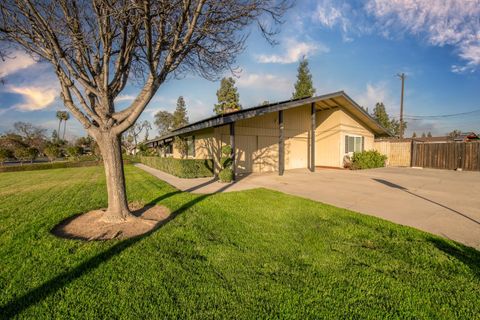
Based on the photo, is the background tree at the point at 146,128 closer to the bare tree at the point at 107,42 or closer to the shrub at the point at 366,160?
the shrub at the point at 366,160

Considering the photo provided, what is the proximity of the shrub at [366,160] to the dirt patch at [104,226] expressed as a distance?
14.5 metres

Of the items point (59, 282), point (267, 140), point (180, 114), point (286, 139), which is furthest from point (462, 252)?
point (180, 114)

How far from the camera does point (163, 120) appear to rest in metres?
61.6

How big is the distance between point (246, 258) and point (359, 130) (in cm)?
1782

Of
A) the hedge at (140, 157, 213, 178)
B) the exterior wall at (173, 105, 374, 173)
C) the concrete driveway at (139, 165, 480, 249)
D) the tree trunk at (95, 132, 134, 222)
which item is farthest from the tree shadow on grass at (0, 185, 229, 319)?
the exterior wall at (173, 105, 374, 173)

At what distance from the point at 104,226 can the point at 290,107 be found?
10.1 meters

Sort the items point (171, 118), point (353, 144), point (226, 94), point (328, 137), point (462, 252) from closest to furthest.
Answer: point (462, 252) < point (328, 137) < point (353, 144) < point (226, 94) < point (171, 118)

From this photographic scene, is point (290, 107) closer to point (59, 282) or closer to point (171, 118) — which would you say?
point (59, 282)

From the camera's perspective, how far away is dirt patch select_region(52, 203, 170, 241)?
405 centimetres

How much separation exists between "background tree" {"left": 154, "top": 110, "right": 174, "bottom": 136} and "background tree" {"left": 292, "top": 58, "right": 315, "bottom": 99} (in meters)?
39.4

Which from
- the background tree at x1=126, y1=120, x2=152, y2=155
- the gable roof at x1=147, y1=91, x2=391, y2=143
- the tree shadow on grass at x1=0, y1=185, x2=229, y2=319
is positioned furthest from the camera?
the background tree at x1=126, y1=120, x2=152, y2=155

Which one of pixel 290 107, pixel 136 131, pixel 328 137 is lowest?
pixel 328 137

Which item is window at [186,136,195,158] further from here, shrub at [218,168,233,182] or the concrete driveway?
the concrete driveway

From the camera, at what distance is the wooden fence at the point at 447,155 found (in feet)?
Answer: 46.2
